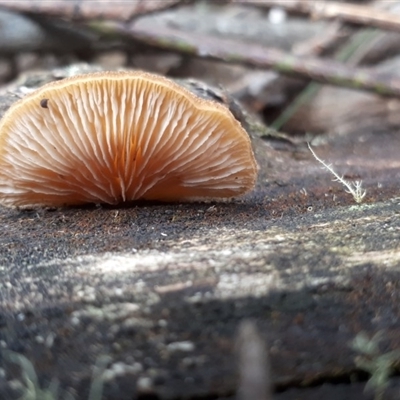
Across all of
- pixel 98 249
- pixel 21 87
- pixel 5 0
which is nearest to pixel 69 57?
pixel 5 0

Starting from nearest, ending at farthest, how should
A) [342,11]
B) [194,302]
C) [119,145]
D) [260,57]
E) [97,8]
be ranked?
[194,302] < [119,145] < [260,57] < [97,8] < [342,11]

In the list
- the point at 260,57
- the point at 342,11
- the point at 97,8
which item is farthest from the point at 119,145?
the point at 342,11

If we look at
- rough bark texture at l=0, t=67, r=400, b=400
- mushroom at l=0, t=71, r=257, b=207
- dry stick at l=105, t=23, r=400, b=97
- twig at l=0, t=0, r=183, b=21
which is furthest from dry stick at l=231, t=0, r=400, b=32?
rough bark texture at l=0, t=67, r=400, b=400

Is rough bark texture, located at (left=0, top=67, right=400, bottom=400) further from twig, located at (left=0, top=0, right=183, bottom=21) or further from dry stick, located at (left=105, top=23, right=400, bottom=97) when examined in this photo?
twig, located at (left=0, top=0, right=183, bottom=21)

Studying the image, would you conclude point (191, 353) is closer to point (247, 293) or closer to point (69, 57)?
point (247, 293)

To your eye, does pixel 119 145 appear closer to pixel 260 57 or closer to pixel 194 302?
pixel 194 302
